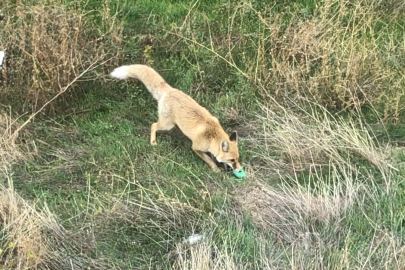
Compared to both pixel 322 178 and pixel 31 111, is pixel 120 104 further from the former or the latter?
pixel 322 178

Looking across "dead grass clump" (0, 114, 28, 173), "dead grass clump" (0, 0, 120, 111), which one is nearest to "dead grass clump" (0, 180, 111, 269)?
"dead grass clump" (0, 114, 28, 173)

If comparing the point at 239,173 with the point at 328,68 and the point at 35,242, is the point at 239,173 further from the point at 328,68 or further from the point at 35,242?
the point at 35,242

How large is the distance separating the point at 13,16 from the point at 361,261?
15.6ft

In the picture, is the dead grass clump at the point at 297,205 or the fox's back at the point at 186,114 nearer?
the dead grass clump at the point at 297,205

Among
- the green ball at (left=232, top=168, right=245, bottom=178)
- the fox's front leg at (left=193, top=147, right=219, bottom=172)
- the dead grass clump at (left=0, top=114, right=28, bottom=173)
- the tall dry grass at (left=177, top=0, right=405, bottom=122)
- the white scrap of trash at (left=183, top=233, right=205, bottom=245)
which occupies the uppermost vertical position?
the tall dry grass at (left=177, top=0, right=405, bottom=122)

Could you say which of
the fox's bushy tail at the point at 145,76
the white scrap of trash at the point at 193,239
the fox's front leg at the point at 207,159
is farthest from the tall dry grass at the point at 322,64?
the white scrap of trash at the point at 193,239

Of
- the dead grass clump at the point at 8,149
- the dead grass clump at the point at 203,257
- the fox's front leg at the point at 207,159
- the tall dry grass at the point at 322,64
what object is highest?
the tall dry grass at the point at 322,64

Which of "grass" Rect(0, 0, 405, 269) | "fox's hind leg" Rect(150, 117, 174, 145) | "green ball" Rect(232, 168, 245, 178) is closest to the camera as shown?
"grass" Rect(0, 0, 405, 269)

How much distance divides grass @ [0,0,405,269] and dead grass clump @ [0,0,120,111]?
0.02 m

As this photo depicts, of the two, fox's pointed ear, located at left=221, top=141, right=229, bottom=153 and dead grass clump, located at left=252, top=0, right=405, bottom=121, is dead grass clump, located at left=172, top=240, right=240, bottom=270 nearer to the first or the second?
fox's pointed ear, located at left=221, top=141, right=229, bottom=153

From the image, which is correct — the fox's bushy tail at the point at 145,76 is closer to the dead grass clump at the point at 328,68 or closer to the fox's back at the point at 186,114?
the fox's back at the point at 186,114

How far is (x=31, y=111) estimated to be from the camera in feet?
21.4

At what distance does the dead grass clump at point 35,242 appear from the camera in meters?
4.31

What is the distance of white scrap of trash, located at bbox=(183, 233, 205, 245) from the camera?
178 inches
